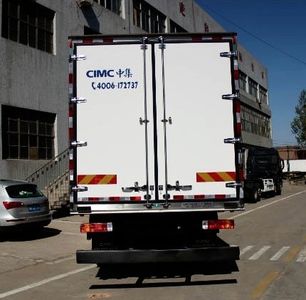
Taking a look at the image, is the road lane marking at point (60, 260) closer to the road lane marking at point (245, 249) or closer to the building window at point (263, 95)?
the road lane marking at point (245, 249)

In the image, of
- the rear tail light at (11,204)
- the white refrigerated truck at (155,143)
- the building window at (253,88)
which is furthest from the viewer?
the building window at (253,88)

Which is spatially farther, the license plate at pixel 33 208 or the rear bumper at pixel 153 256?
the license plate at pixel 33 208

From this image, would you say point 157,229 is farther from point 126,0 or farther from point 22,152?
point 126,0

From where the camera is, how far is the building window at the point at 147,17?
30.9 metres

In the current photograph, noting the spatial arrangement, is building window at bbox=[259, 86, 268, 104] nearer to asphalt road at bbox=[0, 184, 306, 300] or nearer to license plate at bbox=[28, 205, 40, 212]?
asphalt road at bbox=[0, 184, 306, 300]

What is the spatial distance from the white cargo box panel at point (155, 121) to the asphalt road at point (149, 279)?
1374 millimetres

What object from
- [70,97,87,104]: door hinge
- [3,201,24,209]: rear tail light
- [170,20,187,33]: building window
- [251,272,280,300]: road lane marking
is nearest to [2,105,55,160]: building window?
[3,201,24,209]: rear tail light

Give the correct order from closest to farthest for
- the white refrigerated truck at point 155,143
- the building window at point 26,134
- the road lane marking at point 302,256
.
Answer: the white refrigerated truck at point 155,143, the road lane marking at point 302,256, the building window at point 26,134

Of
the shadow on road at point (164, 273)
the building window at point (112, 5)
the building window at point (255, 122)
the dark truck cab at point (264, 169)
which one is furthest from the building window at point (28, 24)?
the building window at point (255, 122)

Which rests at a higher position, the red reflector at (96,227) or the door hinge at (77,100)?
the door hinge at (77,100)

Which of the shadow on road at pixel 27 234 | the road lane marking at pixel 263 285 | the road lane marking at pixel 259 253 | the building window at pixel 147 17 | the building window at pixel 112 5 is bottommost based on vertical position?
the road lane marking at pixel 263 285

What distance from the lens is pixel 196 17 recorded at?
137 feet

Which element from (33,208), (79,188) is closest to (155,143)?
(79,188)

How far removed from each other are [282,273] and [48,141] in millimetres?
14721
